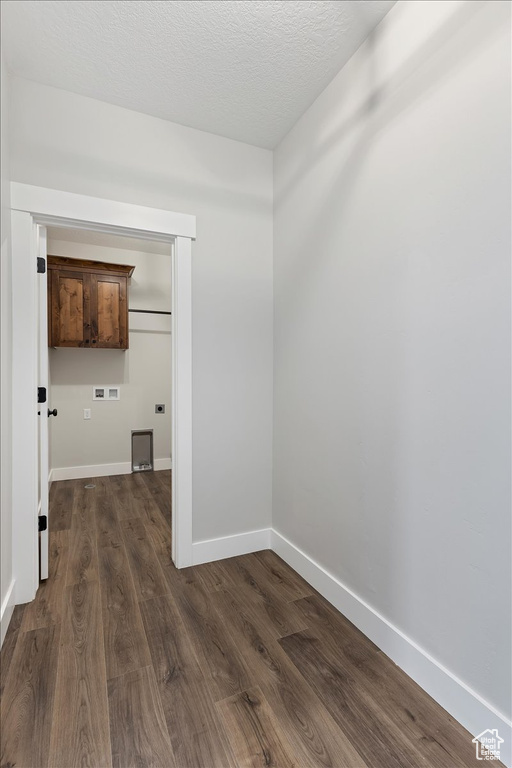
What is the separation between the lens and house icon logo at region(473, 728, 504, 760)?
1176mm

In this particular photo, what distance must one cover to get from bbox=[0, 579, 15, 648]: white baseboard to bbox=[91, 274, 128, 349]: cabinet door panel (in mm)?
2730

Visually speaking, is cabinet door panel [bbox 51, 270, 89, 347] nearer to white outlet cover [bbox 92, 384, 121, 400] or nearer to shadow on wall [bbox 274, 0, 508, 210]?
white outlet cover [bbox 92, 384, 121, 400]

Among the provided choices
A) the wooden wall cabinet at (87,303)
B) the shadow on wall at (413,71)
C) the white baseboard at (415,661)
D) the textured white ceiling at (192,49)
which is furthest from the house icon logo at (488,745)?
the wooden wall cabinet at (87,303)

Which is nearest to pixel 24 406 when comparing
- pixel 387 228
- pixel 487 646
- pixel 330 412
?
pixel 330 412

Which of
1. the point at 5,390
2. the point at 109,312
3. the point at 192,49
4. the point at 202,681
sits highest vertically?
the point at 192,49

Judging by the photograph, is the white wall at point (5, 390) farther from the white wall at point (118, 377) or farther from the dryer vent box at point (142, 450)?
the dryer vent box at point (142, 450)

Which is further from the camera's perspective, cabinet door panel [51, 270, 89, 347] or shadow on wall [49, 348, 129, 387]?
shadow on wall [49, 348, 129, 387]

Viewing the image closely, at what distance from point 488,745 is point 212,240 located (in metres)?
2.60

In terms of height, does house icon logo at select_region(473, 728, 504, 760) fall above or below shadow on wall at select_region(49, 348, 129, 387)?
below

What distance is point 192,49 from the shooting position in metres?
1.75

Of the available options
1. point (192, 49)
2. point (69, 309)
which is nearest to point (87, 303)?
point (69, 309)

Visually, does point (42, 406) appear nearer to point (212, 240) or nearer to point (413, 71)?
point (212, 240)

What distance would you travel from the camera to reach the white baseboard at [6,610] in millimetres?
1639

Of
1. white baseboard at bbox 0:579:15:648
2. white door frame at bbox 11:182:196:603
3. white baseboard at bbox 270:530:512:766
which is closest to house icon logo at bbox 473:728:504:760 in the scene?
white baseboard at bbox 270:530:512:766
